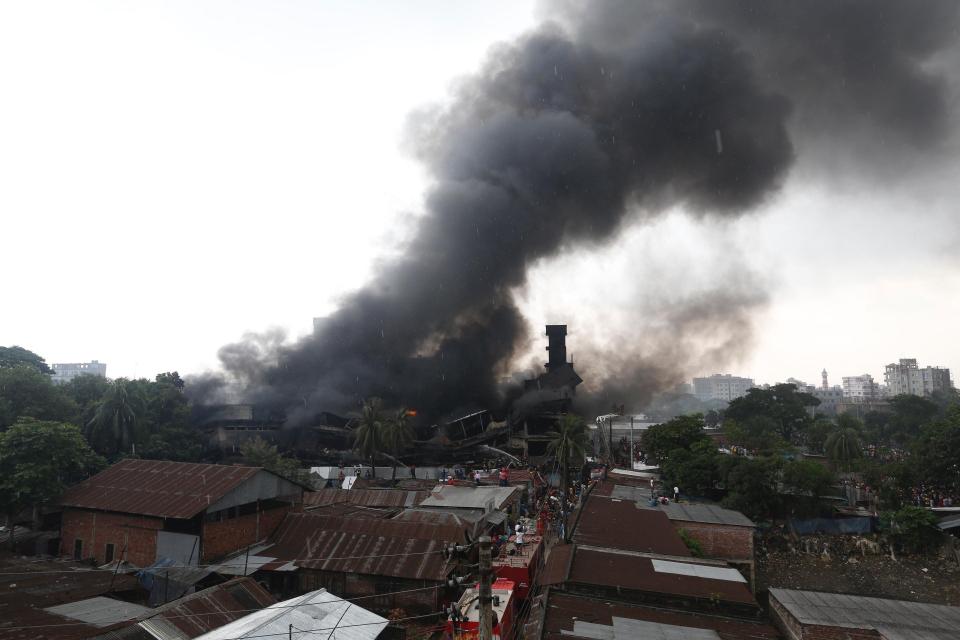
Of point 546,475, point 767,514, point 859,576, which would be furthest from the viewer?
point 546,475

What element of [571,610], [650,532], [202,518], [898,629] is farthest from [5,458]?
[898,629]

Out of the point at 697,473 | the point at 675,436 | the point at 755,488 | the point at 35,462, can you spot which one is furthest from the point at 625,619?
the point at 675,436

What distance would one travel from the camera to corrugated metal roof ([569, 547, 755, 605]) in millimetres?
13773

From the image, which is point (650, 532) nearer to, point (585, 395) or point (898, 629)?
point (898, 629)

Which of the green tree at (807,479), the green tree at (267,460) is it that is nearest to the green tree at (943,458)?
the green tree at (807,479)

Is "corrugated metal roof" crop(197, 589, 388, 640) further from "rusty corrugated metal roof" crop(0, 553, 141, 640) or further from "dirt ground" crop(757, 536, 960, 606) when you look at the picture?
"dirt ground" crop(757, 536, 960, 606)

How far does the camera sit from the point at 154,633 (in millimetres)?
12445

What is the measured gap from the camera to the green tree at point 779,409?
Answer: 66.1 m

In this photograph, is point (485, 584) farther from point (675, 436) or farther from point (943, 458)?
point (943, 458)

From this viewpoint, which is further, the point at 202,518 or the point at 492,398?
the point at 492,398

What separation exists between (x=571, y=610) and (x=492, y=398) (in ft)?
159

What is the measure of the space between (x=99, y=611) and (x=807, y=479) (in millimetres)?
28172

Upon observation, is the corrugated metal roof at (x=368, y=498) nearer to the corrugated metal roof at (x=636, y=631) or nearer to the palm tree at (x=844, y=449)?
the corrugated metal roof at (x=636, y=631)

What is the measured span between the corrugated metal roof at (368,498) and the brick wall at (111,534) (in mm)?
7703
